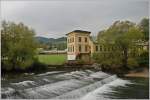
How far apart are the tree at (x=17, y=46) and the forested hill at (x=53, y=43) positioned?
215 millimetres

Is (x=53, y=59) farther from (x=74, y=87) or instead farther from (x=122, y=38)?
(x=122, y=38)

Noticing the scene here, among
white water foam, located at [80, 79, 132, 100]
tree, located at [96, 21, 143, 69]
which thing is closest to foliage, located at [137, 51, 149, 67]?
tree, located at [96, 21, 143, 69]

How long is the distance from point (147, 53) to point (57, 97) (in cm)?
136

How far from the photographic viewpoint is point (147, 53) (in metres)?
4.00

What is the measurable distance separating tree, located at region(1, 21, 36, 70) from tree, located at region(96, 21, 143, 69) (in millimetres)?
1005

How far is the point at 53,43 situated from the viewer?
3.48m

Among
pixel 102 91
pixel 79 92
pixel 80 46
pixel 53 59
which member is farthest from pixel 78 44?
pixel 102 91

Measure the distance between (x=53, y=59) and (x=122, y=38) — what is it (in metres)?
1.36

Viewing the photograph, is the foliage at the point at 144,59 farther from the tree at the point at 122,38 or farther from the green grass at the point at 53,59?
the green grass at the point at 53,59

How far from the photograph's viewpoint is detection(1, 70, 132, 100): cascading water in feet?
→ 12.6

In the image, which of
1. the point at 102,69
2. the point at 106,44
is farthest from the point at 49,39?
the point at 102,69

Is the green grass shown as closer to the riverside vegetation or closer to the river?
the riverside vegetation

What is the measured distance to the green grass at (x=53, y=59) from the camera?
366 centimetres

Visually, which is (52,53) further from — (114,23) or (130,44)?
(130,44)
